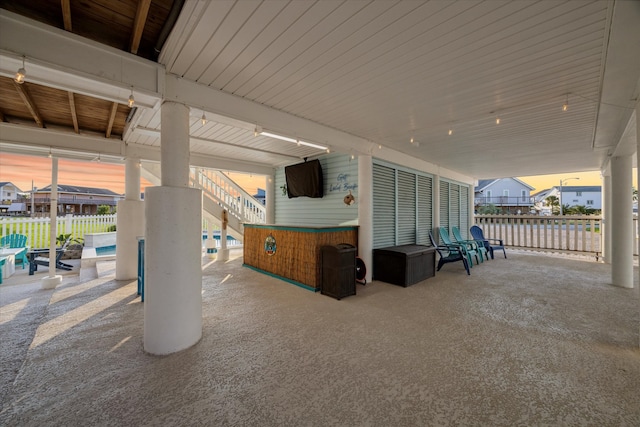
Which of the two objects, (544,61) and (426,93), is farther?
(426,93)

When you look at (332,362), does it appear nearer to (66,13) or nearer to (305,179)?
(66,13)

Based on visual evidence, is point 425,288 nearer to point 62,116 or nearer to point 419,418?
point 419,418

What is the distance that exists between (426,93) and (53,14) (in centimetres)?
382

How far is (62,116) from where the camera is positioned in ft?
13.3

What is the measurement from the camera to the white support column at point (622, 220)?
473 cm

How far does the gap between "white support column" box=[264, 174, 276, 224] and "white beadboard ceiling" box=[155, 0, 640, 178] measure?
Result: 371cm

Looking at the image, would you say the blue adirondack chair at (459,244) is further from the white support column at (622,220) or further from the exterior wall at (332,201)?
the exterior wall at (332,201)

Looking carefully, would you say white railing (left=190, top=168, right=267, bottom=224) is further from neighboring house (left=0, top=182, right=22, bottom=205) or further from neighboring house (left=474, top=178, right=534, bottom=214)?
neighboring house (left=474, top=178, right=534, bottom=214)

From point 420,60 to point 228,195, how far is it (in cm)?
737

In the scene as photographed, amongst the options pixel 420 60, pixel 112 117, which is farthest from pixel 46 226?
pixel 420 60

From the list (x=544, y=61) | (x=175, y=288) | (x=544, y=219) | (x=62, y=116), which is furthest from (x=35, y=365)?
(x=544, y=219)

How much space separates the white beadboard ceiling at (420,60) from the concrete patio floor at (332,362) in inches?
112

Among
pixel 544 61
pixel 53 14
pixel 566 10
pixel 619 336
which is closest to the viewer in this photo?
pixel 566 10

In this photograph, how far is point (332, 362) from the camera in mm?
2391
